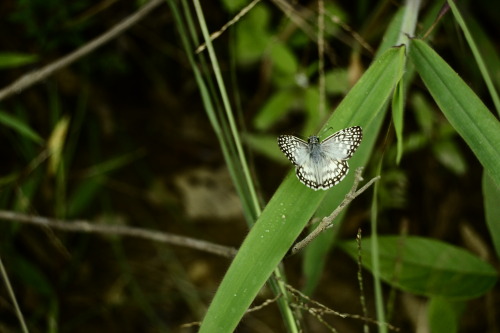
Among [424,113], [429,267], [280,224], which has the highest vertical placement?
[424,113]

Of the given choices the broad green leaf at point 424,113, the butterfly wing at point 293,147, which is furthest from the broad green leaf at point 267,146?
the butterfly wing at point 293,147

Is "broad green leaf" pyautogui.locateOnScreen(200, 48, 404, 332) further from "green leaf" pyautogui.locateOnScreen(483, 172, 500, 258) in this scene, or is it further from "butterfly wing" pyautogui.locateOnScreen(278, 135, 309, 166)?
"green leaf" pyautogui.locateOnScreen(483, 172, 500, 258)

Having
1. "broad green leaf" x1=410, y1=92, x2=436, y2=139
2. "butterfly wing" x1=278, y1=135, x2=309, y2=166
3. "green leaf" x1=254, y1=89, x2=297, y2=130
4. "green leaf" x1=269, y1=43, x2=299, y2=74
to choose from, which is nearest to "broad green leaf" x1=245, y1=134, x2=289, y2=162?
"green leaf" x1=254, y1=89, x2=297, y2=130

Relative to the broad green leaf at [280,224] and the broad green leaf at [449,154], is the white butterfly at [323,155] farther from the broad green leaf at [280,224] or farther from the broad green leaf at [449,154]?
the broad green leaf at [449,154]

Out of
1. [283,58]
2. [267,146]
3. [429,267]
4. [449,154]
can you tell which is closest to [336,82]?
[283,58]

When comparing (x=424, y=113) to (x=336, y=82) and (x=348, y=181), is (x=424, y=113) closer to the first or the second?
(x=336, y=82)

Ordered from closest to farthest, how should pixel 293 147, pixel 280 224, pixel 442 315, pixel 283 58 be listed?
pixel 280 224, pixel 293 147, pixel 442 315, pixel 283 58
